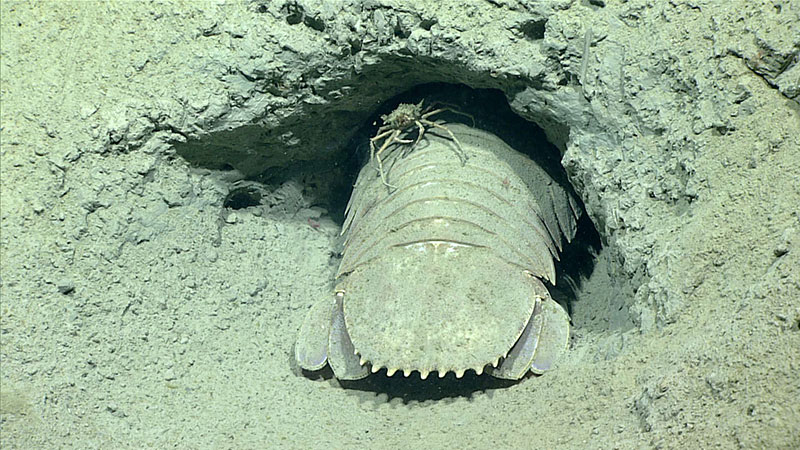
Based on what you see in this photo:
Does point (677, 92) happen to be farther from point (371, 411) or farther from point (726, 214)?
point (371, 411)

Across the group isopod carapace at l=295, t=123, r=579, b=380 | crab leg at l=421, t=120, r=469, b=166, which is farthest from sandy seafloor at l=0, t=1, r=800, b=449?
crab leg at l=421, t=120, r=469, b=166

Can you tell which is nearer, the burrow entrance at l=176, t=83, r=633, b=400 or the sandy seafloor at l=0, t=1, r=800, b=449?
the sandy seafloor at l=0, t=1, r=800, b=449

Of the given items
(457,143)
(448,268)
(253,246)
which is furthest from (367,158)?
(448,268)

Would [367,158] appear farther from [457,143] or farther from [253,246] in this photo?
[253,246]

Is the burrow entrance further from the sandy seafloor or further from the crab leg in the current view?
the crab leg

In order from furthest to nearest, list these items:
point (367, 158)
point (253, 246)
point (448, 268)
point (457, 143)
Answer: point (367, 158), point (253, 246), point (457, 143), point (448, 268)
